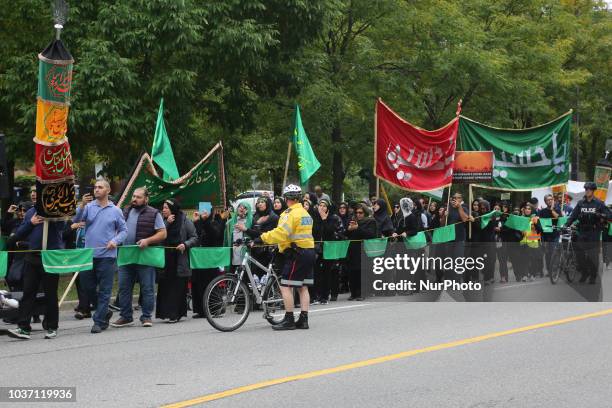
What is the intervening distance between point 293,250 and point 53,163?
10.2ft

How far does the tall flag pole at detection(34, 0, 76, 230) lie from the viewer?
42.9 feet

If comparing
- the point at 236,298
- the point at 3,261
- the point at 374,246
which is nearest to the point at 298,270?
the point at 236,298

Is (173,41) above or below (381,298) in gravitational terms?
above

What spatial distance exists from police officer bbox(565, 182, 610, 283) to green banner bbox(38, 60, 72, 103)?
935 cm

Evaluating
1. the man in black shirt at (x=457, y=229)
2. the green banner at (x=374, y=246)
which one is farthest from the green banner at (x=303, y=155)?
the man in black shirt at (x=457, y=229)

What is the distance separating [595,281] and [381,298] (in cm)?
424

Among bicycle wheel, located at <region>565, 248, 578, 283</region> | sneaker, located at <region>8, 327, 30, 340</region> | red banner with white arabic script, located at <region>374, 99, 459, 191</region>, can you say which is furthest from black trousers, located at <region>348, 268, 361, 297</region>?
sneaker, located at <region>8, 327, 30, 340</region>

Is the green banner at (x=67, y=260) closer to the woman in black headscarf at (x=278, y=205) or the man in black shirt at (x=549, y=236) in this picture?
the woman in black headscarf at (x=278, y=205)

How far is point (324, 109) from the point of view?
27.5 m

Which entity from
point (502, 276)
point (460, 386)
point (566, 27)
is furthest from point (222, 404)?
point (566, 27)

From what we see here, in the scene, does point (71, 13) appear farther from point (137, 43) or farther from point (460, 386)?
point (460, 386)

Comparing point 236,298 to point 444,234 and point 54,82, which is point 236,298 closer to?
point 54,82

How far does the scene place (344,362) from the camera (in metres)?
10.3

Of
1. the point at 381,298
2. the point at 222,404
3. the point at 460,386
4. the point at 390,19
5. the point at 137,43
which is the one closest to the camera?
the point at 222,404
